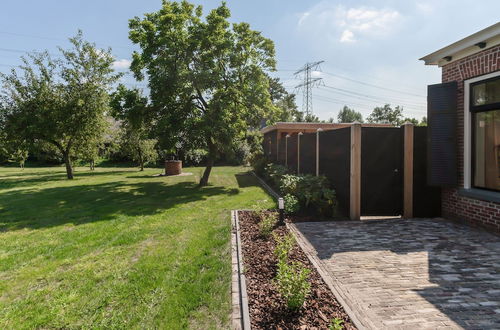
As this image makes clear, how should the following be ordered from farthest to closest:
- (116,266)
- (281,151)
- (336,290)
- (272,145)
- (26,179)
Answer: (272,145)
(26,179)
(281,151)
(116,266)
(336,290)

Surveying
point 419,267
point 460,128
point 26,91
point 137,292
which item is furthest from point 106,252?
point 26,91

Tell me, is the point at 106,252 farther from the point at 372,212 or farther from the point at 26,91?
the point at 26,91

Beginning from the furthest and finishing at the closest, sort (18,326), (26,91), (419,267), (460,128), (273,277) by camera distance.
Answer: (26,91)
(460,128)
(419,267)
(273,277)
(18,326)

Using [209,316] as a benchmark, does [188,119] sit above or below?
above

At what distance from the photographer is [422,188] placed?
6809 millimetres

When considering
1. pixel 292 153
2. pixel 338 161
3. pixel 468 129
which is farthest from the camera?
pixel 292 153

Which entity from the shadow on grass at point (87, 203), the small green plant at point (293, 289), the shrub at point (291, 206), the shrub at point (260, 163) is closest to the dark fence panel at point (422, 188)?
the shrub at point (291, 206)

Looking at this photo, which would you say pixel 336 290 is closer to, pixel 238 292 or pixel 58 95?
pixel 238 292

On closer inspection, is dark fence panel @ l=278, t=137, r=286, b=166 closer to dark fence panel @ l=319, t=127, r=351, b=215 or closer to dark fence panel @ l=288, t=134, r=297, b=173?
dark fence panel @ l=288, t=134, r=297, b=173

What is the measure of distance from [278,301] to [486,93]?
571 cm

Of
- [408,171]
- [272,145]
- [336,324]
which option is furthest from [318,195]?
[272,145]

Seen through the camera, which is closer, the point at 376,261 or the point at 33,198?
the point at 376,261

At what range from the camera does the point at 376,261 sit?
4.20 m

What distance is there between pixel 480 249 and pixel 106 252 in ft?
19.9
